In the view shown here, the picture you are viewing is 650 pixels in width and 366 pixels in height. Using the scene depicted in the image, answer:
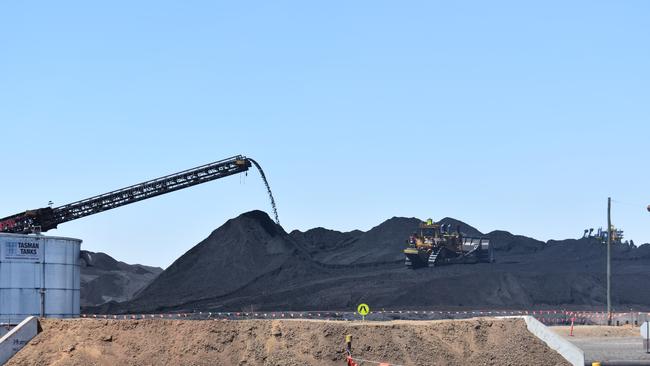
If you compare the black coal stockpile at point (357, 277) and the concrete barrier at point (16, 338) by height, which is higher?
the black coal stockpile at point (357, 277)

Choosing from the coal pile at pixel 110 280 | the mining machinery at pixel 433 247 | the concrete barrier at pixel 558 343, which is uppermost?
the mining machinery at pixel 433 247

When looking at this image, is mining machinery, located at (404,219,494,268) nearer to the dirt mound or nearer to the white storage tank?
the white storage tank

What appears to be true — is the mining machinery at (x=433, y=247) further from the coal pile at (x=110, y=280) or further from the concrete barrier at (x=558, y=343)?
the concrete barrier at (x=558, y=343)

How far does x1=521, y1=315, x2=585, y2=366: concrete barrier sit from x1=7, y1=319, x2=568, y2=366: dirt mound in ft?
0.93

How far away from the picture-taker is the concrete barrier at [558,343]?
109 feet

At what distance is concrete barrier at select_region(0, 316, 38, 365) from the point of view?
1320 inches

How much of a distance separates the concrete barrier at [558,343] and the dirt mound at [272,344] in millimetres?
285

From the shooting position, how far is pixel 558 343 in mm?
34219

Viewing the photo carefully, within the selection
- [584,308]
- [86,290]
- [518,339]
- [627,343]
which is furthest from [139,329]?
[86,290]

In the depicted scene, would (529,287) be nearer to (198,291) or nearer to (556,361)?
(198,291)

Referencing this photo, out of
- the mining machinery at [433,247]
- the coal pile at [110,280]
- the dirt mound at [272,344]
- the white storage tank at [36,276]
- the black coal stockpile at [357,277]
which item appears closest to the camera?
the dirt mound at [272,344]

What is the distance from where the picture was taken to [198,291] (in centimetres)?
9375

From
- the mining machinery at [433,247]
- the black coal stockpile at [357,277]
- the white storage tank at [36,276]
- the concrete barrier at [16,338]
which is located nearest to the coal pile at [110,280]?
the black coal stockpile at [357,277]

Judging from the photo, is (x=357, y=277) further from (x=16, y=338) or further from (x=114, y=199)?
(x=16, y=338)
